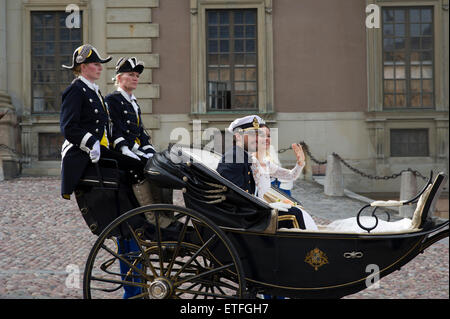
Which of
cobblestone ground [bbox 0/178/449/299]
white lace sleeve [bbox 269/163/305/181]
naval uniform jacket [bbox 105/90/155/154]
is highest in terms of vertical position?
naval uniform jacket [bbox 105/90/155/154]

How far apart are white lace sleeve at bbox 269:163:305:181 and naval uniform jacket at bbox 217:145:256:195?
0.64 m

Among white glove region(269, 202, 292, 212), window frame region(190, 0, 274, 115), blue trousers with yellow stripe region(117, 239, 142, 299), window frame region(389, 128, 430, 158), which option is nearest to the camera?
white glove region(269, 202, 292, 212)

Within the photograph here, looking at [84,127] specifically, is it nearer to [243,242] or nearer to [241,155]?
[241,155]

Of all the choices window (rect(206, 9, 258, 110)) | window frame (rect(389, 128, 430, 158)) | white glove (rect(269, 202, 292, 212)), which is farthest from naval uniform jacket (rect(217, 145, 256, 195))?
window frame (rect(389, 128, 430, 158))

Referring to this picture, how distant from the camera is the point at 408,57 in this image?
1386cm

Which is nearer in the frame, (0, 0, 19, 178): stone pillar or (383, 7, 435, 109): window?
(0, 0, 19, 178): stone pillar

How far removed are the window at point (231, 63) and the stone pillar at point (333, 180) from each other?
352 centimetres

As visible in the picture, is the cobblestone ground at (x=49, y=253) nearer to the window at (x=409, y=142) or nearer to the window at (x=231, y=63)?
the window at (x=409, y=142)

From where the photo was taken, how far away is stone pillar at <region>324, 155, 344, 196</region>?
10.6 m

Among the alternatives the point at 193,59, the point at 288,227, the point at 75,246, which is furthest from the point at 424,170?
the point at 288,227

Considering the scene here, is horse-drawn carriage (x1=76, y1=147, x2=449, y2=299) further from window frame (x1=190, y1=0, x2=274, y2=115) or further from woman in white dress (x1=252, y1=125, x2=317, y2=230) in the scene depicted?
window frame (x1=190, y1=0, x2=274, y2=115)

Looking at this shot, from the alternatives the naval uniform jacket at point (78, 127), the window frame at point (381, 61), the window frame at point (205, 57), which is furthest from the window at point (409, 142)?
the naval uniform jacket at point (78, 127)

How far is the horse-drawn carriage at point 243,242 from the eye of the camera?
3164 mm

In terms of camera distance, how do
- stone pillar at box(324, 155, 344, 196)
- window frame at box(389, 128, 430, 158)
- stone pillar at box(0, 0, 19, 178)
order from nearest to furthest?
stone pillar at box(324, 155, 344, 196)
stone pillar at box(0, 0, 19, 178)
window frame at box(389, 128, 430, 158)
